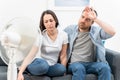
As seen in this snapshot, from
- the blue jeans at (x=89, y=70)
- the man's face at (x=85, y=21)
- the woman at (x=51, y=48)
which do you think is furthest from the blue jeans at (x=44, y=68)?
the man's face at (x=85, y=21)

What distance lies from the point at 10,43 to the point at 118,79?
1300 mm

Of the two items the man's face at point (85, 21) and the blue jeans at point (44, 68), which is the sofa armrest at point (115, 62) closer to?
the man's face at point (85, 21)

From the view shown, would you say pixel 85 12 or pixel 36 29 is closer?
pixel 36 29

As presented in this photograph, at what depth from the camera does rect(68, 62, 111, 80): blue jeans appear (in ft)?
7.27

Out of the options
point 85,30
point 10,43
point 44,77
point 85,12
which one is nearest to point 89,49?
point 85,30

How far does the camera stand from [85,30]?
8.13ft

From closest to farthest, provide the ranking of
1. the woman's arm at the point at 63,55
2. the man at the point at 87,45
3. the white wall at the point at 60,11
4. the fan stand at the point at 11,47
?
the fan stand at the point at 11,47 → the man at the point at 87,45 → the woman's arm at the point at 63,55 → the white wall at the point at 60,11

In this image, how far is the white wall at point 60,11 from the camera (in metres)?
3.04

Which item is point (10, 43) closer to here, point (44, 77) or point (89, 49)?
point (44, 77)

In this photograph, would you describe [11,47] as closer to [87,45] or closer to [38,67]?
[38,67]

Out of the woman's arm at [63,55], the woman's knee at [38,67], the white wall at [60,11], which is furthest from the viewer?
the white wall at [60,11]

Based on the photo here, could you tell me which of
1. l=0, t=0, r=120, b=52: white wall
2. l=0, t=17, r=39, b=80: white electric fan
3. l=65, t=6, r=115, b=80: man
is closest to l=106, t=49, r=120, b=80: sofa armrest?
l=65, t=6, r=115, b=80: man

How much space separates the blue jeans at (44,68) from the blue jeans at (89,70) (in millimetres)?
104

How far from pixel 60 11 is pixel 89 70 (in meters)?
1.10
